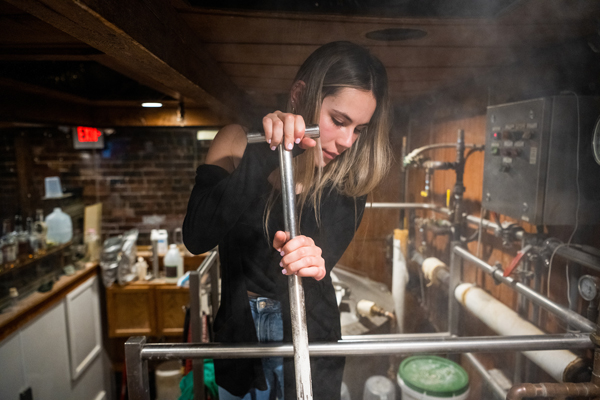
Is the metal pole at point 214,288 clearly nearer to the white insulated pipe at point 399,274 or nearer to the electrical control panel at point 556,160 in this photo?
the white insulated pipe at point 399,274

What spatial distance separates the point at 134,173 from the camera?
3.34m

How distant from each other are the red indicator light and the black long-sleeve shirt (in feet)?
9.08

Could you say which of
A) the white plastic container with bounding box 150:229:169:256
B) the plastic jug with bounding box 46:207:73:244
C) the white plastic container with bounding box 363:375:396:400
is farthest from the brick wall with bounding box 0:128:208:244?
the white plastic container with bounding box 363:375:396:400

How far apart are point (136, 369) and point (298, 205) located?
0.52 metres

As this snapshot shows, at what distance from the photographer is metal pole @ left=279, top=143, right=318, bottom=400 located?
0.66m

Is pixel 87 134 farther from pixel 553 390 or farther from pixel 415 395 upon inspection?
pixel 553 390

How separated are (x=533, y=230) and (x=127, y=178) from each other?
308 cm

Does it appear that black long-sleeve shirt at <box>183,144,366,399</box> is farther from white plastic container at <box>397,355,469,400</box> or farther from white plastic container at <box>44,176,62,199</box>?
white plastic container at <box>44,176,62,199</box>

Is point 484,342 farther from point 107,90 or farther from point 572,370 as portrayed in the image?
point 107,90

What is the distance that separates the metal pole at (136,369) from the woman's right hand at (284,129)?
53 centimetres

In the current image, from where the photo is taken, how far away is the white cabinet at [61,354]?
212cm

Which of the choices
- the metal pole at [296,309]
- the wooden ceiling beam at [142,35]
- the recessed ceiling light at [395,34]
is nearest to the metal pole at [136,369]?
the metal pole at [296,309]

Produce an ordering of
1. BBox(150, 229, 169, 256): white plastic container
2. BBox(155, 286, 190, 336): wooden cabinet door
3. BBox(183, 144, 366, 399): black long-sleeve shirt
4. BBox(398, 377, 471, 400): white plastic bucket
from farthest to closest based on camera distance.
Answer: BBox(150, 229, 169, 256): white plastic container, BBox(155, 286, 190, 336): wooden cabinet door, BBox(398, 377, 471, 400): white plastic bucket, BBox(183, 144, 366, 399): black long-sleeve shirt

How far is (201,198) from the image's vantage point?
0.78 meters
